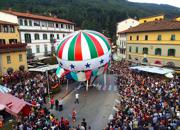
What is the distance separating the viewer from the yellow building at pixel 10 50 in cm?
2811

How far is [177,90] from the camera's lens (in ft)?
74.6

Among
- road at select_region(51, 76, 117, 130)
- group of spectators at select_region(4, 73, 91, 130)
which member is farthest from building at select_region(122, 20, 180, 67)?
group of spectators at select_region(4, 73, 91, 130)

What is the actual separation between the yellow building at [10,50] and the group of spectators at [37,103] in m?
2.79

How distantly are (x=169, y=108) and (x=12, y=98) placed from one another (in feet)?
44.8

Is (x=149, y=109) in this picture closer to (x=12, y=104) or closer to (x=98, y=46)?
(x=98, y=46)

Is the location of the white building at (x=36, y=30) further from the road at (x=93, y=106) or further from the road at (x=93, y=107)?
the road at (x=93, y=107)

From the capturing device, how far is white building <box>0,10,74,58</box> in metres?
35.7

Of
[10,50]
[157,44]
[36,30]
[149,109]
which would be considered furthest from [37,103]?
[157,44]

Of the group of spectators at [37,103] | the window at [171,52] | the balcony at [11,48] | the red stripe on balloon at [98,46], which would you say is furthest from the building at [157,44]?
the balcony at [11,48]

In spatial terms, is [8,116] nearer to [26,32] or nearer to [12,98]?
[12,98]

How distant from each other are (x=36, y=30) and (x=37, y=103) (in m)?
23.4

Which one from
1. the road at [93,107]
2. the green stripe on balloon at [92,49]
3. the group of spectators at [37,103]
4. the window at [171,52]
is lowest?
the road at [93,107]

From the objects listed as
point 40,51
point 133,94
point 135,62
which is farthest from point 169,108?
point 40,51

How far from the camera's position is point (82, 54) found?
929 inches
